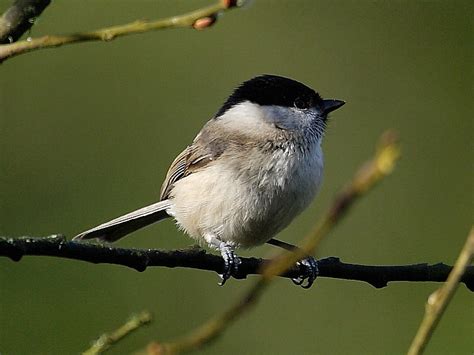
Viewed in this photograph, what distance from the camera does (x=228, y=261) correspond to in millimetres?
2391

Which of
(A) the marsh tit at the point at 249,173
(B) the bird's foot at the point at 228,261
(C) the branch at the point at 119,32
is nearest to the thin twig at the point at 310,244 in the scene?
(C) the branch at the point at 119,32

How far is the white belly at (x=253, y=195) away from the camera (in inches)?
106

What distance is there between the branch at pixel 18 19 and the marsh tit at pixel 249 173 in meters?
1.15

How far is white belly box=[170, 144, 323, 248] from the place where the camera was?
2688mm

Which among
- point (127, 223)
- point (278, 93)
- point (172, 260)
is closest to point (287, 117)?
point (278, 93)

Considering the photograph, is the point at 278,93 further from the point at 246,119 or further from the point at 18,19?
the point at 18,19

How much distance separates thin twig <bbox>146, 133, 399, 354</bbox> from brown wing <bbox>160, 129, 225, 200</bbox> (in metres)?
2.07

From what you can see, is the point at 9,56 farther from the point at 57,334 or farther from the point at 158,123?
the point at 158,123

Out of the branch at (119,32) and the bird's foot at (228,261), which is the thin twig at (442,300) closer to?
the branch at (119,32)

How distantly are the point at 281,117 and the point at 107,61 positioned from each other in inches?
83.1

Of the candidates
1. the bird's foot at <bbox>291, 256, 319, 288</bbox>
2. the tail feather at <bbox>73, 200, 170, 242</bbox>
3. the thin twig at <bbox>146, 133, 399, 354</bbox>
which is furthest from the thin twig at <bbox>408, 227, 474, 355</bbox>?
the tail feather at <bbox>73, 200, 170, 242</bbox>

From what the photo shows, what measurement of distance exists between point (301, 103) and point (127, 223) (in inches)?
30.1

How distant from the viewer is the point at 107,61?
4.79 metres

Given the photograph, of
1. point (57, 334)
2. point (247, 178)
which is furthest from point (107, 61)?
point (247, 178)
